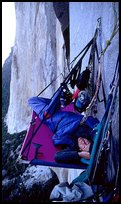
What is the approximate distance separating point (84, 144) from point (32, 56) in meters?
10.6

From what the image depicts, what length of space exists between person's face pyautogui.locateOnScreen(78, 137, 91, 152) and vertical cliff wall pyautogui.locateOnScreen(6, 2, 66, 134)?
268 inches

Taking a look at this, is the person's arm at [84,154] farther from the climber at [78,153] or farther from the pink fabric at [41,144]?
the pink fabric at [41,144]

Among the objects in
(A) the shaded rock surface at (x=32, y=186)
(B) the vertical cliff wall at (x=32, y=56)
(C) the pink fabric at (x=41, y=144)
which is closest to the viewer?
(C) the pink fabric at (x=41, y=144)

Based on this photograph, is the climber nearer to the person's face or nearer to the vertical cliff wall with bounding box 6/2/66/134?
the person's face

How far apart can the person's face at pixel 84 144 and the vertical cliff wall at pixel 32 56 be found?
6.82m

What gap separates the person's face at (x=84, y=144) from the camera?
209 cm

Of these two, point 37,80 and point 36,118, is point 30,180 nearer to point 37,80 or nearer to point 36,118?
point 37,80

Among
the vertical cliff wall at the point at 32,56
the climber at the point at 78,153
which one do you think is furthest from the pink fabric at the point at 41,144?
the vertical cliff wall at the point at 32,56

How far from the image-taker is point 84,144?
2129mm

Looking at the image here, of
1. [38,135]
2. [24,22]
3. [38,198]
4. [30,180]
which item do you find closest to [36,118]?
[38,135]

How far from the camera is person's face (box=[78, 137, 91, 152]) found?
2094 millimetres

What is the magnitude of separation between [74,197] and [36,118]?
133cm

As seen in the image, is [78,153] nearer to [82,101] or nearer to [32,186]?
[82,101]

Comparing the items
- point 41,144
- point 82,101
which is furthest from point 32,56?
point 82,101
